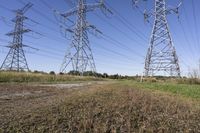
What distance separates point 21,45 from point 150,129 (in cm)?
3057

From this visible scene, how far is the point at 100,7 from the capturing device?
27984mm

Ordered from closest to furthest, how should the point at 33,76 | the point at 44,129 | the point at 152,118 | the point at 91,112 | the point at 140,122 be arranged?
the point at 44,129 → the point at 140,122 → the point at 152,118 → the point at 91,112 → the point at 33,76

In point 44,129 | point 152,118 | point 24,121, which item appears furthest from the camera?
point 152,118

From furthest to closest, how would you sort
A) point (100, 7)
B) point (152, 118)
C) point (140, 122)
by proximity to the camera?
point (100, 7) → point (152, 118) → point (140, 122)

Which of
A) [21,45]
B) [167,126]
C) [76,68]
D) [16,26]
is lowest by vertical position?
[167,126]

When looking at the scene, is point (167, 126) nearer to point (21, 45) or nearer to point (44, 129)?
point (44, 129)

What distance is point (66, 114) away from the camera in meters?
4.57

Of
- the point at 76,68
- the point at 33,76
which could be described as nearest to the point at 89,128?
the point at 33,76

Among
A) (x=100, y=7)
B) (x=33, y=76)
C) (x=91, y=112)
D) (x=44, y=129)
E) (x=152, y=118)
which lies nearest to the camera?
(x=44, y=129)

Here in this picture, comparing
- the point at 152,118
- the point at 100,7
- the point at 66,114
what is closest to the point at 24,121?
the point at 66,114

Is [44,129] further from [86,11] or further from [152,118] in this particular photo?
[86,11]

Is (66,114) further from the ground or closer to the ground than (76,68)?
closer to the ground

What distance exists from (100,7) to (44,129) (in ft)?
84.1

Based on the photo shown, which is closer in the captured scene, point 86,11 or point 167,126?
point 167,126
